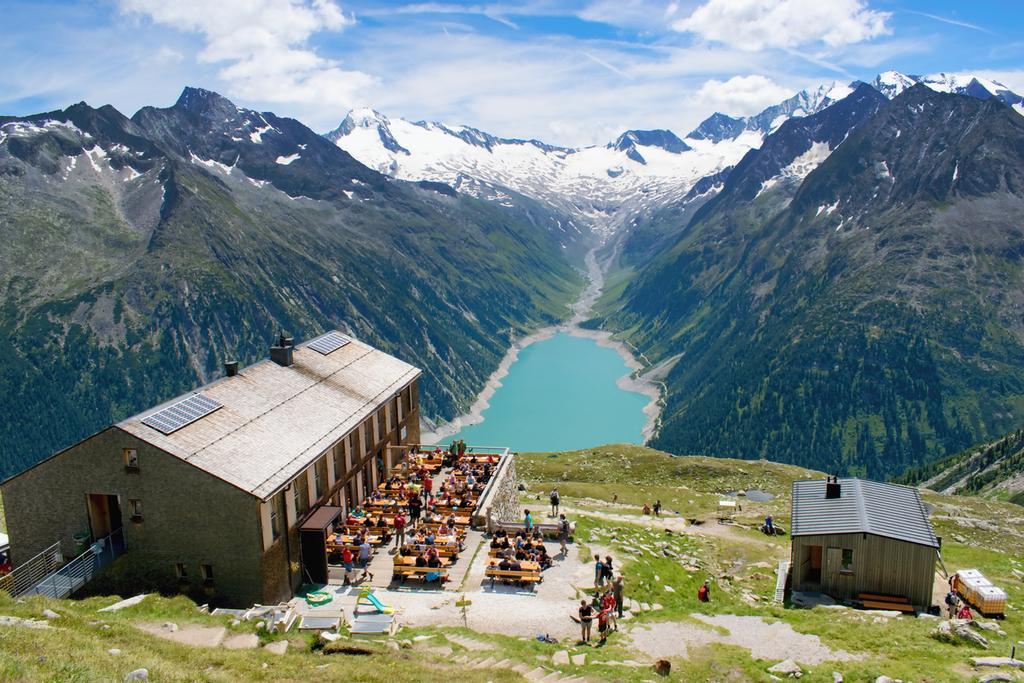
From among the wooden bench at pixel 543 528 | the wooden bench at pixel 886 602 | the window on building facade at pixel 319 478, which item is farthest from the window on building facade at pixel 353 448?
the wooden bench at pixel 886 602

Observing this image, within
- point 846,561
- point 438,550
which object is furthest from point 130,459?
point 846,561

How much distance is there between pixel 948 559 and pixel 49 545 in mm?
58011

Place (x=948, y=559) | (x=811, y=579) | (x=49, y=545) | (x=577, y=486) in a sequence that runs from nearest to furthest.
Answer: (x=49, y=545) < (x=811, y=579) < (x=948, y=559) < (x=577, y=486)

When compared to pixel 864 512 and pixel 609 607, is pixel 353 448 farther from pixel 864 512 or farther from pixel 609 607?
pixel 864 512

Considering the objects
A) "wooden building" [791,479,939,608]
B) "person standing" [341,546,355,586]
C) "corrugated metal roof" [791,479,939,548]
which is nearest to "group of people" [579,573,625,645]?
"wooden building" [791,479,939,608]

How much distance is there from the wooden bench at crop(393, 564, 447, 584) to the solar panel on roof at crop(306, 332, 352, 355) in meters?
23.5

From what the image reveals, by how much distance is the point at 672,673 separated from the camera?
2834 centimetres

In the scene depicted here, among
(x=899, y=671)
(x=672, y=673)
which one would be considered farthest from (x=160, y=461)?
(x=899, y=671)

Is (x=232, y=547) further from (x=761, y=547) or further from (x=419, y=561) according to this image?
(x=761, y=547)

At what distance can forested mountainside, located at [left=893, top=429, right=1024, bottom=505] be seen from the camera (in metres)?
111

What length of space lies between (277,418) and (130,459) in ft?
29.5

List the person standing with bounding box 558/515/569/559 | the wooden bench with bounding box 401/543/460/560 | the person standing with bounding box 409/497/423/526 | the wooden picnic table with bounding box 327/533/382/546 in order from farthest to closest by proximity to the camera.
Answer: the person standing with bounding box 409/497/423/526 → the person standing with bounding box 558/515/569/559 → the wooden picnic table with bounding box 327/533/382/546 → the wooden bench with bounding box 401/543/460/560

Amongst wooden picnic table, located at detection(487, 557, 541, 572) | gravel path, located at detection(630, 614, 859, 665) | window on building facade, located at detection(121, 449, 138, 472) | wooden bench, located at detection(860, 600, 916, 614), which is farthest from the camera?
wooden picnic table, located at detection(487, 557, 541, 572)

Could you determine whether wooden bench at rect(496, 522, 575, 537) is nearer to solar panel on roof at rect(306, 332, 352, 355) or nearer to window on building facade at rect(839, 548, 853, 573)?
window on building facade at rect(839, 548, 853, 573)
